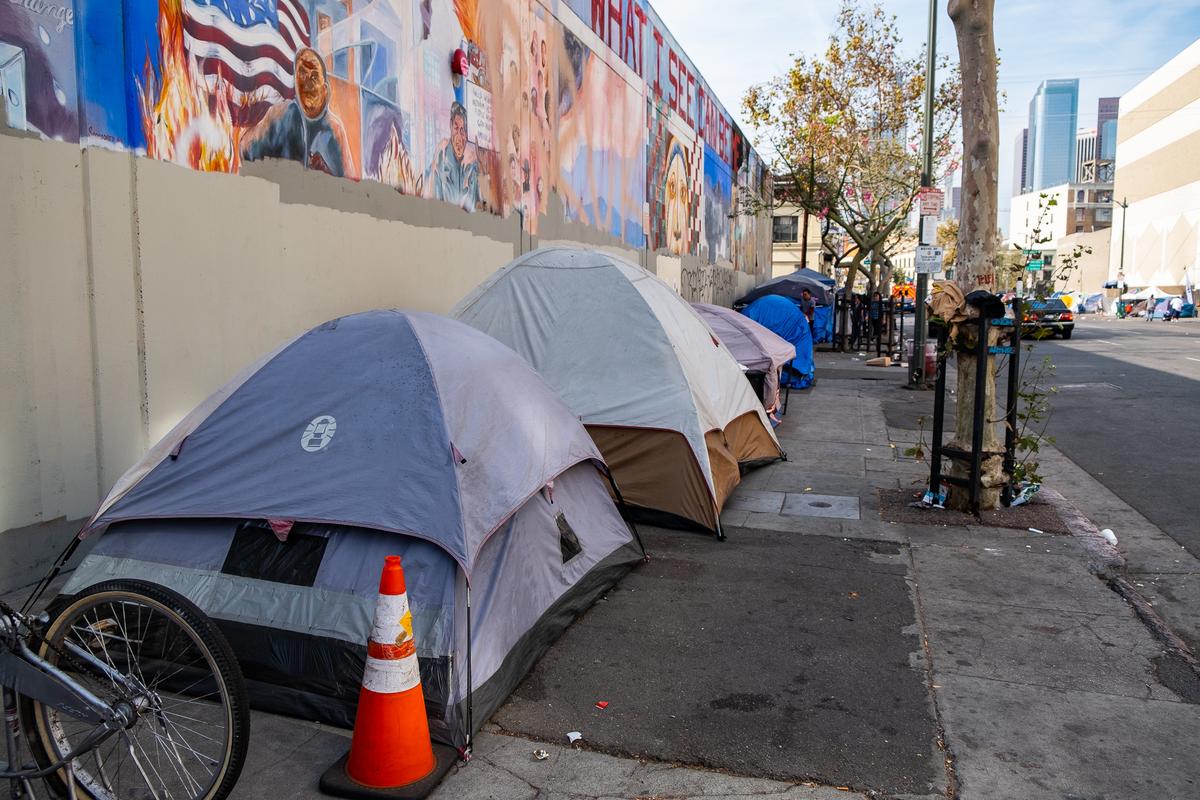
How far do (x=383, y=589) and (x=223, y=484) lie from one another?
4.48 feet

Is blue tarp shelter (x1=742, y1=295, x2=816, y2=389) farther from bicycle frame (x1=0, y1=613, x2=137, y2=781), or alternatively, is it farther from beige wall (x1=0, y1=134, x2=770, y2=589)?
bicycle frame (x1=0, y1=613, x2=137, y2=781)

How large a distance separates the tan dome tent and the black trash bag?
2.20 m

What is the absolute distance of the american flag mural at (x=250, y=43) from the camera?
6.01 m

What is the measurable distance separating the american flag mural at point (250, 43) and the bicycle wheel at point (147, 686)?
4197mm

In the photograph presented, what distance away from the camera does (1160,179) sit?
74312 mm

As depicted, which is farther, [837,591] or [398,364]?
[837,591]

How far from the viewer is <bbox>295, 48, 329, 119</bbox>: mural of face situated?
6992 millimetres

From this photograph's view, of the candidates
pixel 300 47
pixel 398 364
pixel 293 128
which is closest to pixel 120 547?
pixel 398 364

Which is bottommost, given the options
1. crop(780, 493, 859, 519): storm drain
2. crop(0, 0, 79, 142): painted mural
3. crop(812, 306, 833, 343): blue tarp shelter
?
crop(780, 493, 859, 519): storm drain

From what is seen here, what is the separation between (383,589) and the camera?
134 inches

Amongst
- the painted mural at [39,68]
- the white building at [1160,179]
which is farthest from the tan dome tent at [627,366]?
the white building at [1160,179]

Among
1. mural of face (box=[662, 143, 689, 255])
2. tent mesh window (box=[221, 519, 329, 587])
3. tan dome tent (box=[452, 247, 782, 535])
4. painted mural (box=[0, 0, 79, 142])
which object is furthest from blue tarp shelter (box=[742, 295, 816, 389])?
tent mesh window (box=[221, 519, 329, 587])

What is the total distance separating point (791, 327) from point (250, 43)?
475 inches

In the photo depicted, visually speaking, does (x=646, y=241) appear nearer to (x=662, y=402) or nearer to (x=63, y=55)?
(x=662, y=402)
